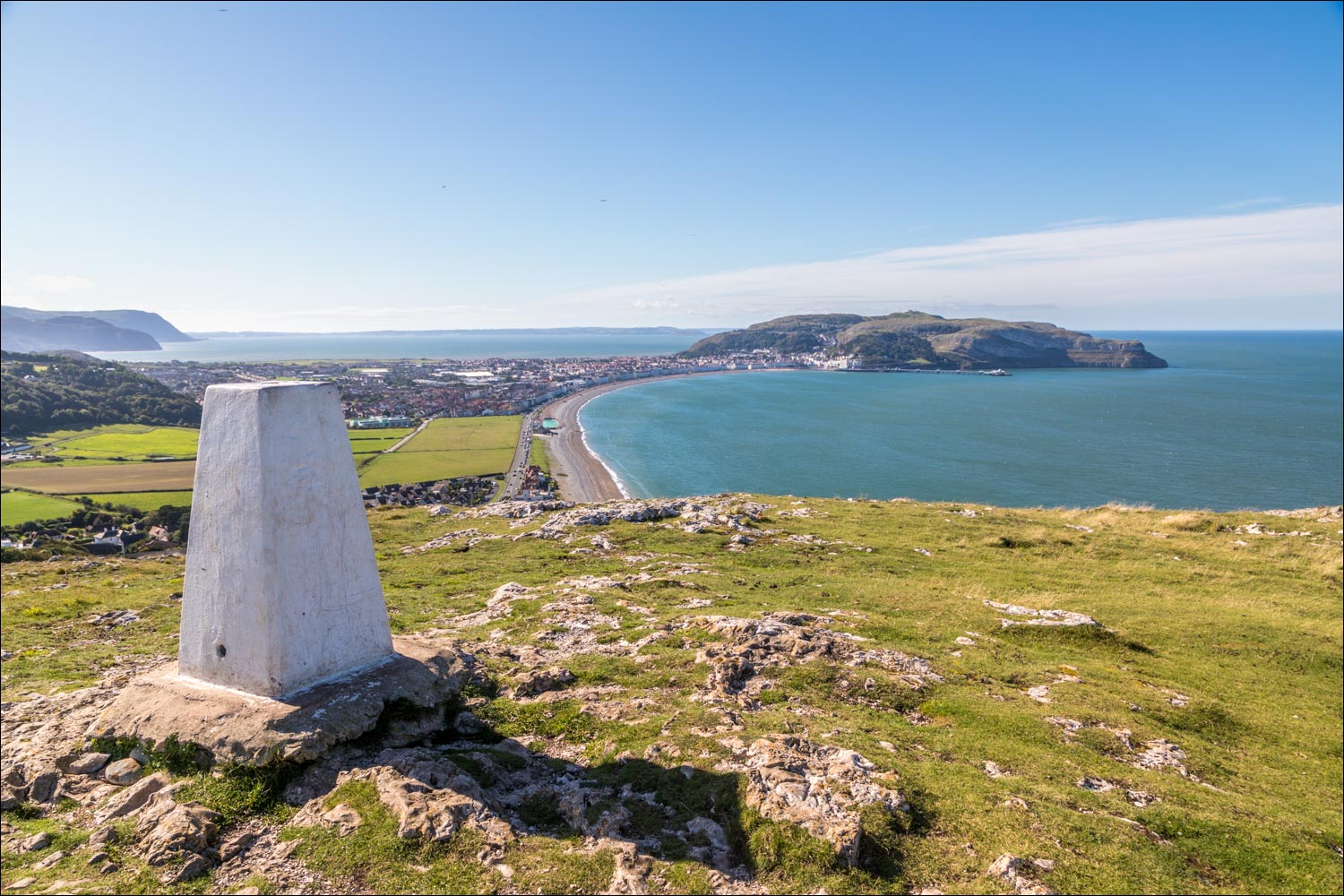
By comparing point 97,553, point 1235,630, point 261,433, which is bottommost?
point 97,553

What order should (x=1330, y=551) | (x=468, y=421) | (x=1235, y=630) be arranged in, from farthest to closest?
(x=468, y=421) → (x=1330, y=551) → (x=1235, y=630)

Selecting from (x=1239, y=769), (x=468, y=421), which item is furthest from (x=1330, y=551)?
(x=468, y=421)

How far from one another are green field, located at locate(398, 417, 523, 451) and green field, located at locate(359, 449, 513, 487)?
430cm

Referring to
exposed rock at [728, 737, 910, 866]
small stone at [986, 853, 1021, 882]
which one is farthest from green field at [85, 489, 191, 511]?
small stone at [986, 853, 1021, 882]

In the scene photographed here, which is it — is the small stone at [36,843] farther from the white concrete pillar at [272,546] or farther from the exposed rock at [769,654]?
the exposed rock at [769,654]

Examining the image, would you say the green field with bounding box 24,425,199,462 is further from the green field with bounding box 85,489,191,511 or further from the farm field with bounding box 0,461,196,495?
the green field with bounding box 85,489,191,511

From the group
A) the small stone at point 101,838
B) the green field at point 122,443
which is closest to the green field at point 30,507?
the green field at point 122,443

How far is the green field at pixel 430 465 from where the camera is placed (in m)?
69.1

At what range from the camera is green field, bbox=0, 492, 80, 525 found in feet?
165

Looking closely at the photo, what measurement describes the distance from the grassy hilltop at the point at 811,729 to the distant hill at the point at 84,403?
250ft

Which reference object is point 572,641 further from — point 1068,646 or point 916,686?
point 1068,646

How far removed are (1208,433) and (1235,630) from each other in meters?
126

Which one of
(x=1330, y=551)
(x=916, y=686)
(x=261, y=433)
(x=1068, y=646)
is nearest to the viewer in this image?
(x=261, y=433)

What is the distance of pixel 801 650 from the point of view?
1347 centimetres
